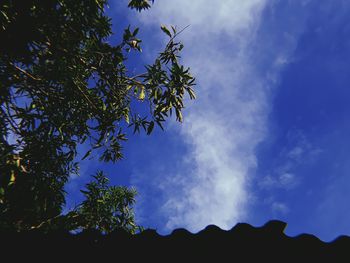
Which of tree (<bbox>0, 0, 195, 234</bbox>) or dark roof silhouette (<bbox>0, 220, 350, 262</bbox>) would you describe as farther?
tree (<bbox>0, 0, 195, 234</bbox>)

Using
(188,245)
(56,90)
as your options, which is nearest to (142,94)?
(56,90)

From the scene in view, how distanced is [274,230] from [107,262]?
5.43 feet

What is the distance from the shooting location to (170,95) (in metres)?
7.54

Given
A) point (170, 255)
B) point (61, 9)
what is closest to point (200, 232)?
point (170, 255)

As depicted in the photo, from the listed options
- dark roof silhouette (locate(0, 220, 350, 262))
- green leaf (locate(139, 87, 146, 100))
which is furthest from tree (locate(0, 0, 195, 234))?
dark roof silhouette (locate(0, 220, 350, 262))

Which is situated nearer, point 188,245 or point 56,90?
point 188,245

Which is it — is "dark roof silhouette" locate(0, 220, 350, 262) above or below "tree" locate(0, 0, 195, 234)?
below

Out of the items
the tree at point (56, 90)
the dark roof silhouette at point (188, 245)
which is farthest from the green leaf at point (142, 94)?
the dark roof silhouette at point (188, 245)

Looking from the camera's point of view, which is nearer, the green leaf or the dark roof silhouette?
the dark roof silhouette

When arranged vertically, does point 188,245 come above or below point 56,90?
below

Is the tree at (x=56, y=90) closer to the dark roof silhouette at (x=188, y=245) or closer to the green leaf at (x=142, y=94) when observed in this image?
the green leaf at (x=142, y=94)

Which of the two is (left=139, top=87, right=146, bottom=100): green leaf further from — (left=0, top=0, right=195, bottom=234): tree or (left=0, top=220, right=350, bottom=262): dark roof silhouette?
(left=0, top=220, right=350, bottom=262): dark roof silhouette

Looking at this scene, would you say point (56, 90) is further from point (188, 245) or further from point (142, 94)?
point (188, 245)

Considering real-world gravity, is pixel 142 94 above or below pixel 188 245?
above
